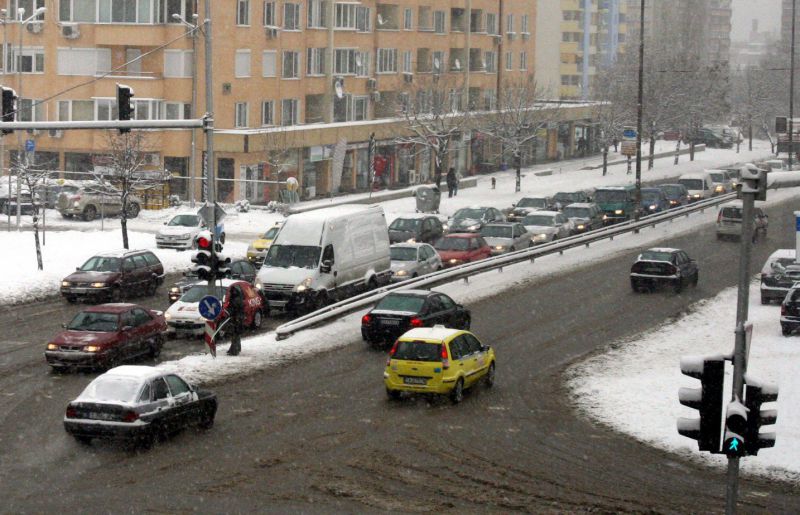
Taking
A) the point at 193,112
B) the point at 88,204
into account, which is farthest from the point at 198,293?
the point at 193,112

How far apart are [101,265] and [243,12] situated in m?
32.0

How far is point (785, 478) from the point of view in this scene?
21.7 m

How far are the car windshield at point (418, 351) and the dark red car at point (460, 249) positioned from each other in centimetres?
1893

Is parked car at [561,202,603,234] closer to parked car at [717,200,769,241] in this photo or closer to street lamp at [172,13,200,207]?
parked car at [717,200,769,241]

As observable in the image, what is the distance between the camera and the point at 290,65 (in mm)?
72750

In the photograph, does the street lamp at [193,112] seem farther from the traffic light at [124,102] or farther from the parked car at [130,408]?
the parked car at [130,408]

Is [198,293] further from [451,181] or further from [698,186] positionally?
[698,186]

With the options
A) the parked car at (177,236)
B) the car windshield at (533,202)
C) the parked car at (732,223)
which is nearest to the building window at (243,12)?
the car windshield at (533,202)

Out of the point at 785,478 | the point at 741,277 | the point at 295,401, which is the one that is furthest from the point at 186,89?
the point at 741,277

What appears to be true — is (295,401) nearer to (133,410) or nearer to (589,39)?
(133,410)

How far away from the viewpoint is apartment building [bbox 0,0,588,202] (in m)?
65.8

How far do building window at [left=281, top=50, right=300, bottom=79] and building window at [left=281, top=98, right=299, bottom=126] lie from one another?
1.32 meters

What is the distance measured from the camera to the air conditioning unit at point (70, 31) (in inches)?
2633

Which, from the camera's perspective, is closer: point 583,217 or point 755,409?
point 755,409
